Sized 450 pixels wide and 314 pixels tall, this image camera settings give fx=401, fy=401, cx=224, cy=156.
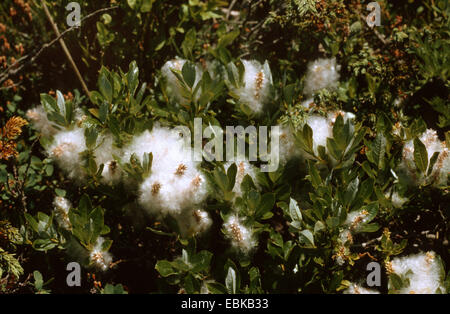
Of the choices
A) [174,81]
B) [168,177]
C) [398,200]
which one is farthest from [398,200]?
[174,81]

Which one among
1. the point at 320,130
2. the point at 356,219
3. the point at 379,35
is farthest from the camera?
the point at 379,35

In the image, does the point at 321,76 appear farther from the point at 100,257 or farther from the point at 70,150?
the point at 100,257

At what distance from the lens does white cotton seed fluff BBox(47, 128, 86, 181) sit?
71.6 inches

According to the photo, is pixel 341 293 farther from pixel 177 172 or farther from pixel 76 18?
pixel 76 18

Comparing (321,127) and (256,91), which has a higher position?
(256,91)

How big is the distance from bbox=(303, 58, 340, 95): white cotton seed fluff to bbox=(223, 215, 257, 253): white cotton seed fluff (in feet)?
2.88

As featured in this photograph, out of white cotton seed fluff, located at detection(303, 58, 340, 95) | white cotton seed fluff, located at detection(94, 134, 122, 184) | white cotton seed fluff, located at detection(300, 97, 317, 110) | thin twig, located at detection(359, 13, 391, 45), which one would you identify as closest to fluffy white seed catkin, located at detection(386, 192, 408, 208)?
white cotton seed fluff, located at detection(300, 97, 317, 110)

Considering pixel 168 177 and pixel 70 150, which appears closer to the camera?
pixel 168 177

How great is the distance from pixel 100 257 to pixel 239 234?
63 centimetres

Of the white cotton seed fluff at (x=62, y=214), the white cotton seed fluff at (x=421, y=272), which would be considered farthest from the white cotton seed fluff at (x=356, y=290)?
the white cotton seed fluff at (x=62, y=214)

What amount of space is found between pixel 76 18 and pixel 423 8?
220cm

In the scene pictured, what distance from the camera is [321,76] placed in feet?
7.10

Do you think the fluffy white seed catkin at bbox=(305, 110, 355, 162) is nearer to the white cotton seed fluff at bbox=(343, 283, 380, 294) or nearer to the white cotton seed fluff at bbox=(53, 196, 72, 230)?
the white cotton seed fluff at bbox=(343, 283, 380, 294)
